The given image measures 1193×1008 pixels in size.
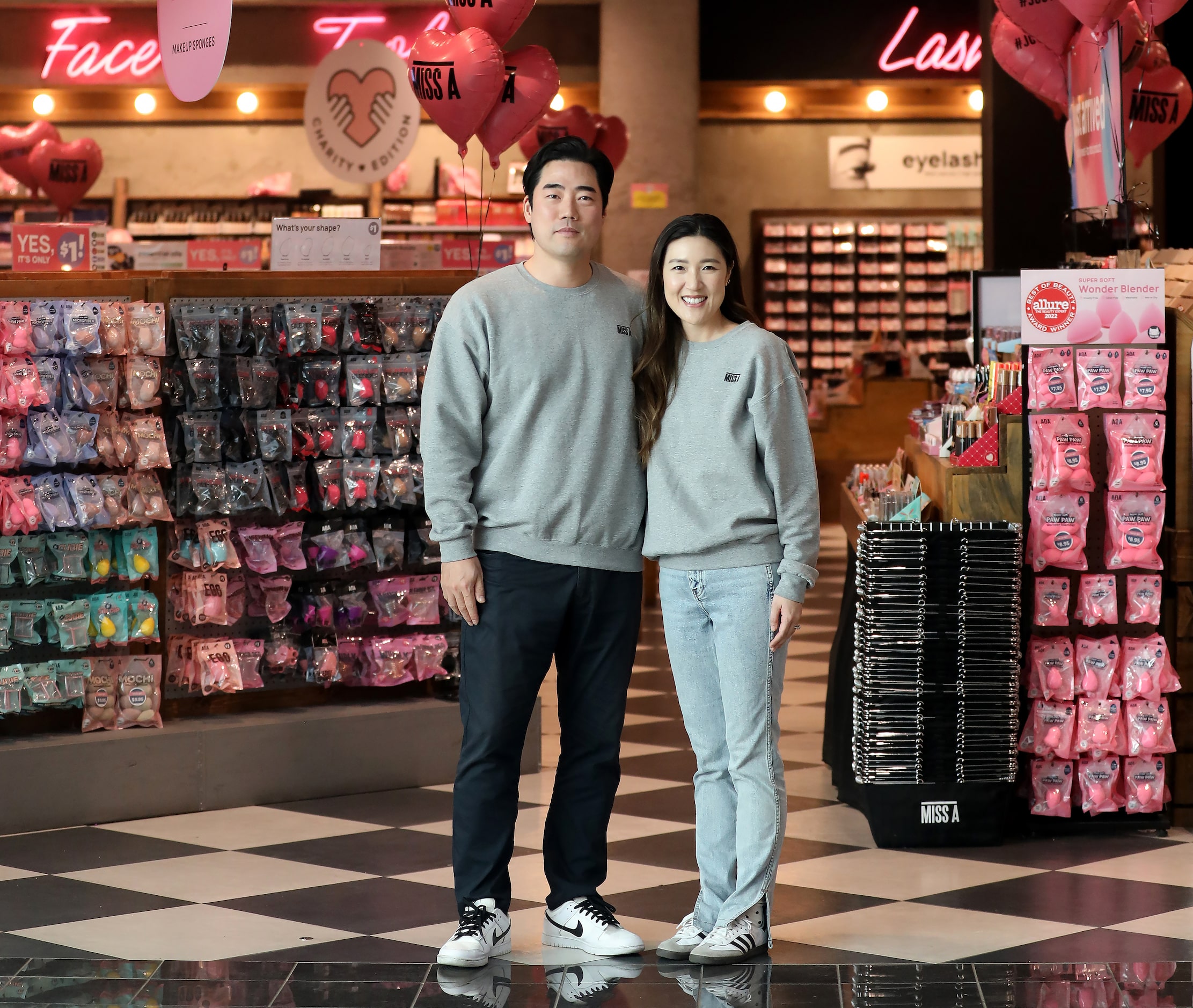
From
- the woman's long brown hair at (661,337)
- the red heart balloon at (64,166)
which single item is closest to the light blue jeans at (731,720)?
the woman's long brown hair at (661,337)

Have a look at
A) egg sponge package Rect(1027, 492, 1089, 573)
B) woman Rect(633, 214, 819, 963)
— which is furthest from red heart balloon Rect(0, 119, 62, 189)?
woman Rect(633, 214, 819, 963)

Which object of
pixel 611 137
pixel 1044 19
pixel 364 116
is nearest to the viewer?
pixel 1044 19

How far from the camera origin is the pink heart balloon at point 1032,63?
636 centimetres

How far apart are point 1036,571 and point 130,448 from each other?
8.08 feet

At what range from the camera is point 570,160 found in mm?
3084

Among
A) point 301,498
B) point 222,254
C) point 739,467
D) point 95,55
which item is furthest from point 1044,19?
point 95,55

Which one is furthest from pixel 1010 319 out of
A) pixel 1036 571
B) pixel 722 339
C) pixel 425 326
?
pixel 722 339

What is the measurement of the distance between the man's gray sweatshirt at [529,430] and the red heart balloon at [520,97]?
318 centimetres

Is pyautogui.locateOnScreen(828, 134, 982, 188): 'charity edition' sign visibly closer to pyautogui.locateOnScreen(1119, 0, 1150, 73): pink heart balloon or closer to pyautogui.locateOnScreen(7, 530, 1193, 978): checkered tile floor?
pyautogui.locateOnScreen(1119, 0, 1150, 73): pink heart balloon

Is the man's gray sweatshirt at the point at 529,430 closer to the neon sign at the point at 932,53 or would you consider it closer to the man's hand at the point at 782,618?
the man's hand at the point at 782,618

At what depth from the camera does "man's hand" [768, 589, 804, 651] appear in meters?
2.98

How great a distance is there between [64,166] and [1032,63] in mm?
6506

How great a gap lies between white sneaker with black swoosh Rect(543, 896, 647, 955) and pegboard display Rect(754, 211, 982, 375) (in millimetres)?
12479

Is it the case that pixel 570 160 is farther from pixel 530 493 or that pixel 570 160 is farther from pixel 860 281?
pixel 860 281
